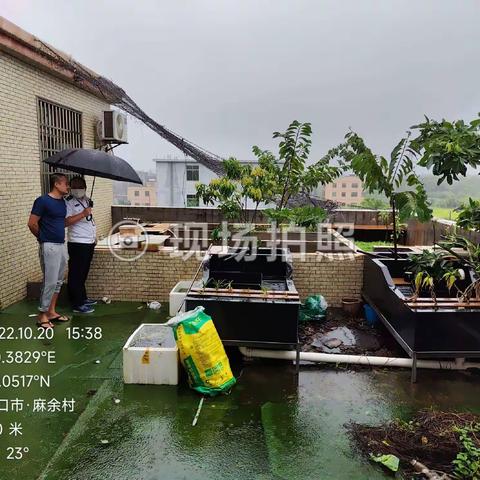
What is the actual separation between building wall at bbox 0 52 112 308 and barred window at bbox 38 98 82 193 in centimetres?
20

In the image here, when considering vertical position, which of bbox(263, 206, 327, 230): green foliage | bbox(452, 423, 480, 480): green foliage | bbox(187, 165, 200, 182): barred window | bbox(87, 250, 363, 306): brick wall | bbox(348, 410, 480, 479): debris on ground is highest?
bbox(187, 165, 200, 182): barred window

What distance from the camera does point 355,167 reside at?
5.34m

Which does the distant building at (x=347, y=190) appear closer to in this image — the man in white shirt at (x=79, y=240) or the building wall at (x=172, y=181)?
the building wall at (x=172, y=181)

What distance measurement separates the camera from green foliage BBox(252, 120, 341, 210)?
8016 millimetres

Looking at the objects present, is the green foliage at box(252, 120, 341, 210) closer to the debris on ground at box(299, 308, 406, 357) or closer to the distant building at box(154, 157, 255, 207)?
the debris on ground at box(299, 308, 406, 357)

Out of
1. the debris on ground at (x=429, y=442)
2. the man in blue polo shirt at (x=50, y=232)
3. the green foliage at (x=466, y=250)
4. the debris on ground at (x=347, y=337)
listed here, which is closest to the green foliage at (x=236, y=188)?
the debris on ground at (x=347, y=337)

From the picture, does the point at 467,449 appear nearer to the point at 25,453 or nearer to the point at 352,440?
the point at 352,440

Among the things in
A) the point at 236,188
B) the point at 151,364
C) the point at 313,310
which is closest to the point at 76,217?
→ the point at 151,364

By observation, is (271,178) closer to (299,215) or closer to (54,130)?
(299,215)

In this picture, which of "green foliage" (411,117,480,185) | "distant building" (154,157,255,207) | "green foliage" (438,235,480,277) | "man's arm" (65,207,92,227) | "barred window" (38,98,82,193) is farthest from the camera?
"distant building" (154,157,255,207)

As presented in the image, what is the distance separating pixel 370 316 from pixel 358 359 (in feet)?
4.52

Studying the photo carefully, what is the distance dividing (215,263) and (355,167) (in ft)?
7.46

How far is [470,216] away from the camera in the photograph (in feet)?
16.3

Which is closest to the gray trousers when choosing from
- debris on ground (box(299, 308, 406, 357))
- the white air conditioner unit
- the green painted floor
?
the green painted floor
